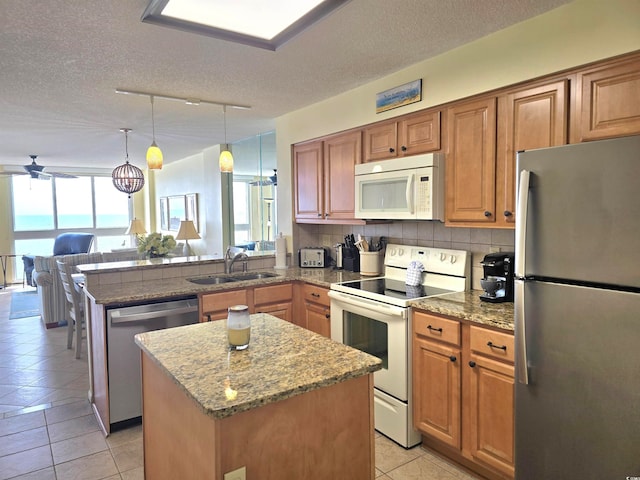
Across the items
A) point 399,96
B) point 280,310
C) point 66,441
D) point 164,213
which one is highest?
point 399,96

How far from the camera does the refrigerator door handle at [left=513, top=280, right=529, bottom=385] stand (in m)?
1.85

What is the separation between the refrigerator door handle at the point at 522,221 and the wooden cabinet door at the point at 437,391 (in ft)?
2.23

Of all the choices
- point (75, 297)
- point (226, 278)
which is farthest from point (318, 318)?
point (75, 297)

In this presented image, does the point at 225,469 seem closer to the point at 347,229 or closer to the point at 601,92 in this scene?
the point at 601,92

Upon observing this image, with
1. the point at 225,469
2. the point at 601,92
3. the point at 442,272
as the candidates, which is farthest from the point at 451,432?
the point at 601,92

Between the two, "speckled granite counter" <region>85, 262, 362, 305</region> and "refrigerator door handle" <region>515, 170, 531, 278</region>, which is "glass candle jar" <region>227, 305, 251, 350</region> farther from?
"speckled granite counter" <region>85, 262, 362, 305</region>

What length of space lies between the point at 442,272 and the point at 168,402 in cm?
201

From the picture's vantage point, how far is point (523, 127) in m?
2.27

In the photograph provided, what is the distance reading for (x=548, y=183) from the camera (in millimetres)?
1774

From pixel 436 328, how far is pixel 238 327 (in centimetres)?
124

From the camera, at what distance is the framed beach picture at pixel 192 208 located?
701 centimetres

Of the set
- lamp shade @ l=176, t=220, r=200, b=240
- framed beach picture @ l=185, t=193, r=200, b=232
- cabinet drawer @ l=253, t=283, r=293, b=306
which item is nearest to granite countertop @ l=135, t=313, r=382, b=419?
cabinet drawer @ l=253, t=283, r=293, b=306

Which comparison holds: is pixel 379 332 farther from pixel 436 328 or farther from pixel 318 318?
pixel 318 318

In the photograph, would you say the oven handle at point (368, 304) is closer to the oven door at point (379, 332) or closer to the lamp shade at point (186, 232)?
the oven door at point (379, 332)
